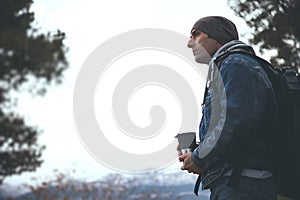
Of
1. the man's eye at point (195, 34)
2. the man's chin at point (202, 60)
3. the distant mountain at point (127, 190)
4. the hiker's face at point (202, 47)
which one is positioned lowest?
the distant mountain at point (127, 190)

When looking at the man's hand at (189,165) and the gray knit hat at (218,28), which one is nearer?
the man's hand at (189,165)

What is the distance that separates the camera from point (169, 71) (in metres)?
3.04

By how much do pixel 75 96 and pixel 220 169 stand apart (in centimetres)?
81

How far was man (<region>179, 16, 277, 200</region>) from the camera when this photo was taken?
1852mm

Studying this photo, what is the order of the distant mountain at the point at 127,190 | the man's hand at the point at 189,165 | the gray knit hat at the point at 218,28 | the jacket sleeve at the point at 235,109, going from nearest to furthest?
the jacket sleeve at the point at 235,109 → the man's hand at the point at 189,165 → the gray knit hat at the point at 218,28 → the distant mountain at the point at 127,190

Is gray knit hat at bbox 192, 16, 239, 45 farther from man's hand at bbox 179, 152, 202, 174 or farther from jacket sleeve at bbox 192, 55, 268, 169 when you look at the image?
man's hand at bbox 179, 152, 202, 174

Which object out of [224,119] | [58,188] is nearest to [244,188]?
[224,119]

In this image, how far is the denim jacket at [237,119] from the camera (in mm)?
1848

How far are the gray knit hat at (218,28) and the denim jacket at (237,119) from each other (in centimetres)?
17

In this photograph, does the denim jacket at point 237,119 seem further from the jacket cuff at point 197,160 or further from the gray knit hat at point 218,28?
the gray knit hat at point 218,28

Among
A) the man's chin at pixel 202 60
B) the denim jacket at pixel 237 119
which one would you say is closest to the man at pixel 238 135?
the denim jacket at pixel 237 119

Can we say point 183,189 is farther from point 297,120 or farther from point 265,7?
point 297,120

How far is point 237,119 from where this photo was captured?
1.84m

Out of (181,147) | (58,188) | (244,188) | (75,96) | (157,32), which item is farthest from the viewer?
(58,188)
